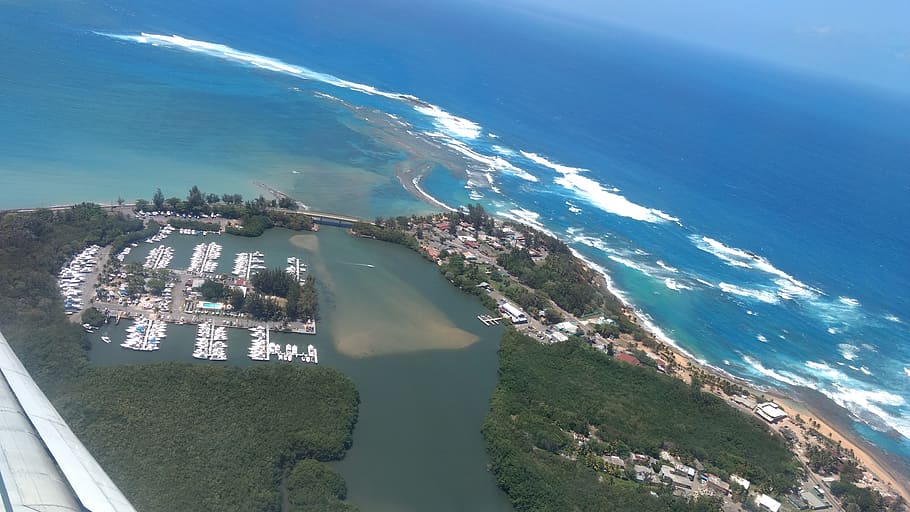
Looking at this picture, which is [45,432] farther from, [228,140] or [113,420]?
[228,140]

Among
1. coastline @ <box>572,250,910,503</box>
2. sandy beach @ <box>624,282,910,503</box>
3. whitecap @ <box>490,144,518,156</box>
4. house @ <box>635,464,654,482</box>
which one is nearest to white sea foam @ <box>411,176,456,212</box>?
whitecap @ <box>490,144,518,156</box>

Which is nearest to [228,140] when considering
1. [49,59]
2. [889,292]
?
[49,59]

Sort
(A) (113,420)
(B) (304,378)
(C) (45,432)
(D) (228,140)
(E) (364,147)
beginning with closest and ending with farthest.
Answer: (C) (45,432)
(A) (113,420)
(B) (304,378)
(D) (228,140)
(E) (364,147)

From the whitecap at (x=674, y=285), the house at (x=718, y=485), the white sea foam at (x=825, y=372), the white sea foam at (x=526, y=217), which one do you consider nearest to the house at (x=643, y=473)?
the house at (x=718, y=485)

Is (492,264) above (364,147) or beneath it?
beneath

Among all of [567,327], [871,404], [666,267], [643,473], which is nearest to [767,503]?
[643,473]


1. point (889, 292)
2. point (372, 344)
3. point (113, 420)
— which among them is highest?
point (889, 292)

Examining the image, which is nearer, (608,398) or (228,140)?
(608,398)
